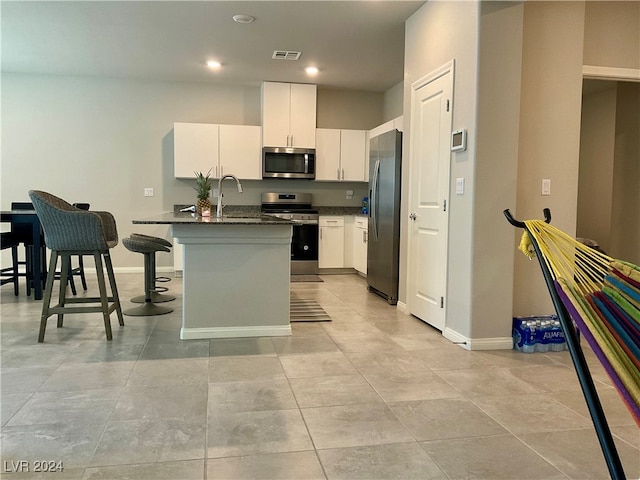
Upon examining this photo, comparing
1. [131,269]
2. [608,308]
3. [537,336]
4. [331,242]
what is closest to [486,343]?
[537,336]

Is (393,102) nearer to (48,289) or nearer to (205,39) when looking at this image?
(205,39)

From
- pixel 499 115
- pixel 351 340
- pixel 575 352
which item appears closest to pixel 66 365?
pixel 351 340

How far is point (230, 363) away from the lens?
2916 mm

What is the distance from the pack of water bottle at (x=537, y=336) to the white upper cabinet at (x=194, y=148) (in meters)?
4.55

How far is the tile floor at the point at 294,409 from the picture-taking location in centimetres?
178

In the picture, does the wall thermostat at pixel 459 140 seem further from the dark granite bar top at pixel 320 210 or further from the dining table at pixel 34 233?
the dining table at pixel 34 233

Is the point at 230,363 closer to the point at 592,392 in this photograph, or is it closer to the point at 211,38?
the point at 592,392

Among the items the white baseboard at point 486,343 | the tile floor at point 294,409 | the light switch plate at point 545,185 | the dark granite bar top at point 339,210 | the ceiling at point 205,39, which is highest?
the ceiling at point 205,39

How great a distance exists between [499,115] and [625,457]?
2.18 meters

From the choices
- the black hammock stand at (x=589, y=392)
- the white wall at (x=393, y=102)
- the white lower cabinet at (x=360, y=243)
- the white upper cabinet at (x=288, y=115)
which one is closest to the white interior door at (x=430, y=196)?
the white lower cabinet at (x=360, y=243)

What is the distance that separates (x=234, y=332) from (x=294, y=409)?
1307mm

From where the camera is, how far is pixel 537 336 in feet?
10.6

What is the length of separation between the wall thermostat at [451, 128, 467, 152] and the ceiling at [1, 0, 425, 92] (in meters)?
1.36

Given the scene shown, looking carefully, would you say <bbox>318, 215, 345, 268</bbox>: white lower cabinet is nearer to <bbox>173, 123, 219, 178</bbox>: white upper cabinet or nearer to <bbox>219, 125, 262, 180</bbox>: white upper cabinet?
<bbox>219, 125, 262, 180</bbox>: white upper cabinet
